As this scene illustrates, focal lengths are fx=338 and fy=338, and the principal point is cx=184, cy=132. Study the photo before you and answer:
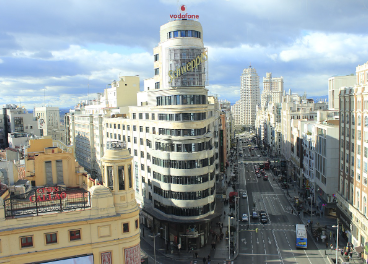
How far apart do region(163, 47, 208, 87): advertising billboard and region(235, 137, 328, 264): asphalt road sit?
111 ft

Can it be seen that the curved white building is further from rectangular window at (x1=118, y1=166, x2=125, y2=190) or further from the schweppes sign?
rectangular window at (x1=118, y1=166, x2=125, y2=190)

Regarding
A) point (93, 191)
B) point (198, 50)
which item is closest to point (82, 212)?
point (93, 191)

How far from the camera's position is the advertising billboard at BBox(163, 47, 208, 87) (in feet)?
219

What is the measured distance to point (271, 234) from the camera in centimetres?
7131

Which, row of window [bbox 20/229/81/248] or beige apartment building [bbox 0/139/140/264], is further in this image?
row of window [bbox 20/229/81/248]

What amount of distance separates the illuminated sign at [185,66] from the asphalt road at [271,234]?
111 feet

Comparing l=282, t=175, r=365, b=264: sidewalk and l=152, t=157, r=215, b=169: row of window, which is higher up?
l=152, t=157, r=215, b=169: row of window

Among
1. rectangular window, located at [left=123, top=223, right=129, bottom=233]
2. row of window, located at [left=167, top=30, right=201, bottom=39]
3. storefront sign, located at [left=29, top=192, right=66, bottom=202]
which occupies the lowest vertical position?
rectangular window, located at [left=123, top=223, right=129, bottom=233]

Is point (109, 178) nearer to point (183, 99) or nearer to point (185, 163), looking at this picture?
point (185, 163)

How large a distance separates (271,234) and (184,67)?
39269 millimetres

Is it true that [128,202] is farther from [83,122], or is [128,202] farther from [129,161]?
[83,122]

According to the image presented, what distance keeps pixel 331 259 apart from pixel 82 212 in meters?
44.3

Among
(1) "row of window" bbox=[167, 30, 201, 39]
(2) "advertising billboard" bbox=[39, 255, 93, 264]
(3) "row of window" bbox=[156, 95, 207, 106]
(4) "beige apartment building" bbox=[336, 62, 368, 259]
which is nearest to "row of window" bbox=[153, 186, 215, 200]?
(3) "row of window" bbox=[156, 95, 207, 106]

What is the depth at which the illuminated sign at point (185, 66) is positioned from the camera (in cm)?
6675
